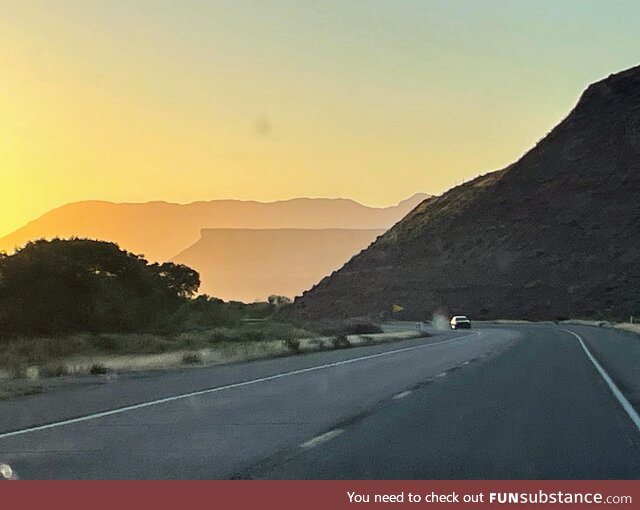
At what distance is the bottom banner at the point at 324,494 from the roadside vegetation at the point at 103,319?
2423cm

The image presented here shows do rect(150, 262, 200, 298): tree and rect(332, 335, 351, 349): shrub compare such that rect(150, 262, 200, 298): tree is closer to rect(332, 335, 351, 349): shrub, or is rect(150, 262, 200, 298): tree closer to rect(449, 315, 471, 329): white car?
rect(449, 315, 471, 329): white car

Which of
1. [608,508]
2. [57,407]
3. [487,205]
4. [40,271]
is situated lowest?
[608,508]

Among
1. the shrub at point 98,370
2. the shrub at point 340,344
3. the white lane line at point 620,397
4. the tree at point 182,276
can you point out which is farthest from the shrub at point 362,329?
the shrub at point 98,370

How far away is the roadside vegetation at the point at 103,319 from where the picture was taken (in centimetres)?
4238

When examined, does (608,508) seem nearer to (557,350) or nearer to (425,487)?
(425,487)

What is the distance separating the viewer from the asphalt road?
37.4 feet

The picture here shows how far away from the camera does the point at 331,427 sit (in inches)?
597

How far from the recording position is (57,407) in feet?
61.0

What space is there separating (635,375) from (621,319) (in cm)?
7796

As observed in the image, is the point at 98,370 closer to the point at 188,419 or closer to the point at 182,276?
the point at 188,419

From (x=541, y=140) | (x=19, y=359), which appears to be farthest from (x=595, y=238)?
(x=19, y=359)

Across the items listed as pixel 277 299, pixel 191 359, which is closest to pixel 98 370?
pixel 191 359

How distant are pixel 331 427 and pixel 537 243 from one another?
10812 centimetres

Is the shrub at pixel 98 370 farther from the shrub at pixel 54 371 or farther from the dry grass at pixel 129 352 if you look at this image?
the shrub at pixel 54 371
